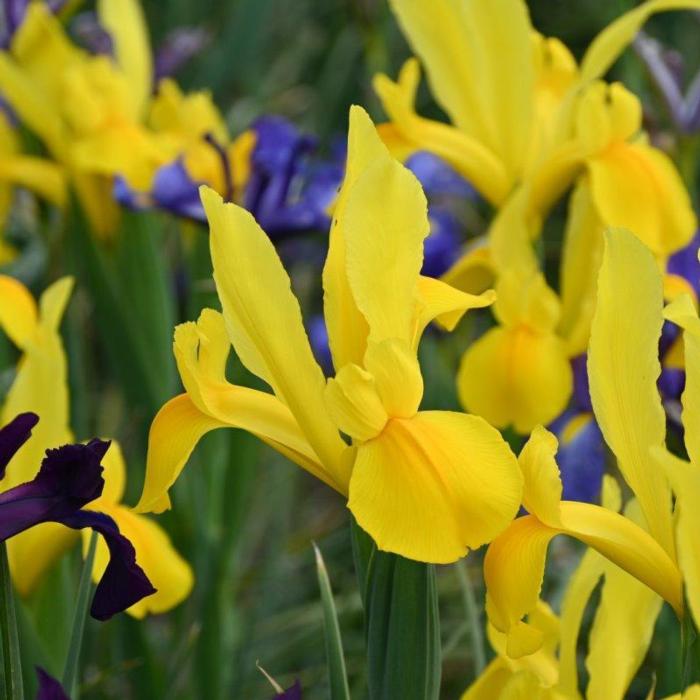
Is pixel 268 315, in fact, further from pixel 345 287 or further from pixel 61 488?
pixel 61 488

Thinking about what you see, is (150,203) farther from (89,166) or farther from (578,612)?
(578,612)

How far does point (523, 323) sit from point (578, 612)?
1.28 feet

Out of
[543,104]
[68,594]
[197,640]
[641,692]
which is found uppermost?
[543,104]

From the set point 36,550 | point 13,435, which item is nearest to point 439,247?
point 36,550

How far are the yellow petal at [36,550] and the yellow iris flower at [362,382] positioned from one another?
0.79 feet

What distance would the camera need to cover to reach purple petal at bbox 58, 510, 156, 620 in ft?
2.36

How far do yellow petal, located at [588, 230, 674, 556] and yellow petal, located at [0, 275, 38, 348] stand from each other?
0.52 m

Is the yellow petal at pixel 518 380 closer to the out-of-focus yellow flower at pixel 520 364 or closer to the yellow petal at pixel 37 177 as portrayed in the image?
the out-of-focus yellow flower at pixel 520 364

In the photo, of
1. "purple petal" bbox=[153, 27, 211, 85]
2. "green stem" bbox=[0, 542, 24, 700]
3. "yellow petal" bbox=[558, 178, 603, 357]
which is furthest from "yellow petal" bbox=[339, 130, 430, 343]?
"purple petal" bbox=[153, 27, 211, 85]

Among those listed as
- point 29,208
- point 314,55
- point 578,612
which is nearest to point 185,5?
point 314,55

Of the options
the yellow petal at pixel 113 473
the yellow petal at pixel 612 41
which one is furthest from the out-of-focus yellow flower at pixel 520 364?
the yellow petal at pixel 113 473

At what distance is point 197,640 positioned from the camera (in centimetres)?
147

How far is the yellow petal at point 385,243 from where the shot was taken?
2.39 ft

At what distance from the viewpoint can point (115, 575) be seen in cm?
73
